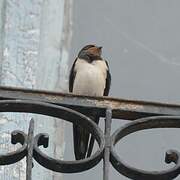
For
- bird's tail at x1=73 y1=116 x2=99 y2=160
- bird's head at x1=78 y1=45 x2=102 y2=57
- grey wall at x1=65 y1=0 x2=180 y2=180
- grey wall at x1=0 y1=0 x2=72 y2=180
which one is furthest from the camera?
bird's head at x1=78 y1=45 x2=102 y2=57

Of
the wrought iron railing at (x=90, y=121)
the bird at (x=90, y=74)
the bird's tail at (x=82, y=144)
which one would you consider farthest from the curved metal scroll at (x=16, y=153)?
the bird at (x=90, y=74)

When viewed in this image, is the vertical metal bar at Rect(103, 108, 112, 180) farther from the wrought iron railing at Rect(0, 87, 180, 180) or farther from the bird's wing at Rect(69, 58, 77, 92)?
the bird's wing at Rect(69, 58, 77, 92)

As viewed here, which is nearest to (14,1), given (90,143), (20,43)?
(20,43)

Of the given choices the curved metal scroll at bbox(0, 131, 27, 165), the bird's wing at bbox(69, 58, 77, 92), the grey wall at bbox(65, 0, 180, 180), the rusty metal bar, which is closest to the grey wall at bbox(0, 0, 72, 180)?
the bird's wing at bbox(69, 58, 77, 92)

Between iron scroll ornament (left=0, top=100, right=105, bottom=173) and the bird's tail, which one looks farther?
the bird's tail

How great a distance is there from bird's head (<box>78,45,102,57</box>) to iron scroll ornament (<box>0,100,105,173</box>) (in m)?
1.89

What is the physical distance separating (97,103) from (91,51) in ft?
6.04

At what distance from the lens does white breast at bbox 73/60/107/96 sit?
16.6ft

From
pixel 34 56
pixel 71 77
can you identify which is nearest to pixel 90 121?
pixel 34 56

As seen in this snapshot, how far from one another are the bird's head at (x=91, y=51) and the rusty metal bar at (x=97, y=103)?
1.81 metres

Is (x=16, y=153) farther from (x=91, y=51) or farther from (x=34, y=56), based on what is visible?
(x=91, y=51)

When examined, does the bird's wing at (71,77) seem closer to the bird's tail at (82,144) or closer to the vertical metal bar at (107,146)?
the bird's tail at (82,144)

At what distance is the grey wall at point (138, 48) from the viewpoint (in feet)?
16.3

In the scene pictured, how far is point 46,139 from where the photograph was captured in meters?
3.14
